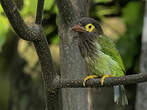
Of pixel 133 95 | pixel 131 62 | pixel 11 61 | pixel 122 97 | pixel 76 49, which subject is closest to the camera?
pixel 76 49

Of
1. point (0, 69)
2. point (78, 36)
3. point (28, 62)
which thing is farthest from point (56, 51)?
point (78, 36)

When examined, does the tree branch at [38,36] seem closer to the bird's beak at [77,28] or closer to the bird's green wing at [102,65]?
the bird's beak at [77,28]

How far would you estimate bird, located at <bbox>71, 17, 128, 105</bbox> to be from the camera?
2635mm

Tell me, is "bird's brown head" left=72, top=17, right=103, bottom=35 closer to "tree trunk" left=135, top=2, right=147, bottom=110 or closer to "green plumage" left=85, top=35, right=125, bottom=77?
"green plumage" left=85, top=35, right=125, bottom=77

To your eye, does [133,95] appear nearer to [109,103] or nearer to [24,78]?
[109,103]

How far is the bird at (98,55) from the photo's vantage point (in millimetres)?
2635

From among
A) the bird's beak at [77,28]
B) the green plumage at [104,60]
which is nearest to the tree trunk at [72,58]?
the bird's beak at [77,28]

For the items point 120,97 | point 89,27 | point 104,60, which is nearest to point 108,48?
point 104,60

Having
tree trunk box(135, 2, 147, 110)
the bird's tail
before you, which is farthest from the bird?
tree trunk box(135, 2, 147, 110)

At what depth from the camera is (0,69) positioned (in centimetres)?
617

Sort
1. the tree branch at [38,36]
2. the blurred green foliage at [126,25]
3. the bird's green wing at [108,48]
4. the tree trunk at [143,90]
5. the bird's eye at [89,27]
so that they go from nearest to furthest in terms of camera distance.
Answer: the tree branch at [38,36] < the bird's eye at [89,27] < the bird's green wing at [108,48] < the tree trunk at [143,90] < the blurred green foliage at [126,25]

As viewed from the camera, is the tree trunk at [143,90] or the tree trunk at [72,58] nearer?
the tree trunk at [72,58]

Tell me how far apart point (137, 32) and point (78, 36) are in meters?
2.26

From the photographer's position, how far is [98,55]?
267 cm
